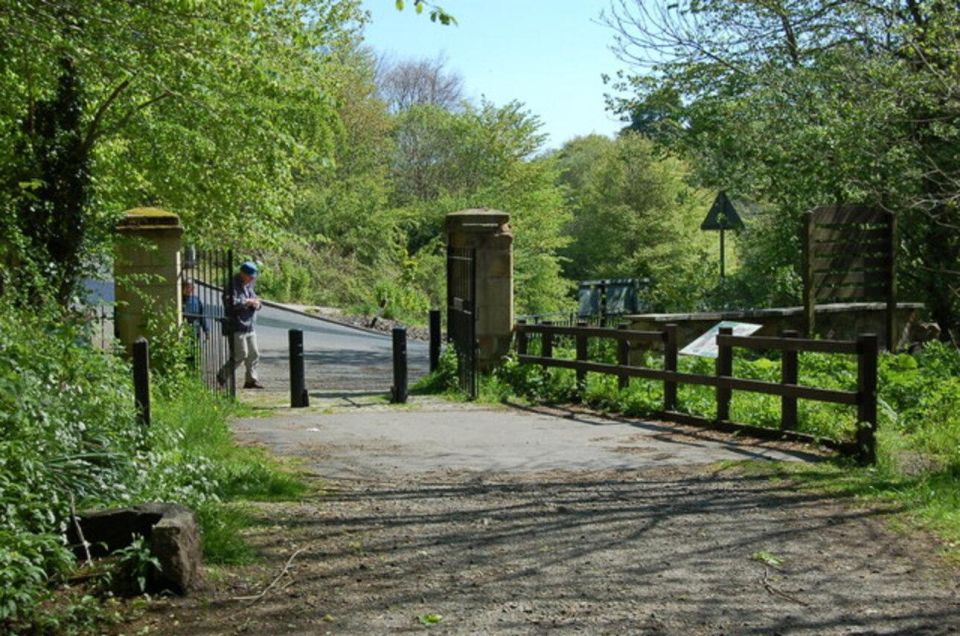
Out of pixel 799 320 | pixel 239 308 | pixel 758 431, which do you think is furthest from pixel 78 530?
pixel 799 320

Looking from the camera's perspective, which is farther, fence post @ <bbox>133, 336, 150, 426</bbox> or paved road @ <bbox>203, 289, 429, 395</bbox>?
paved road @ <bbox>203, 289, 429, 395</bbox>

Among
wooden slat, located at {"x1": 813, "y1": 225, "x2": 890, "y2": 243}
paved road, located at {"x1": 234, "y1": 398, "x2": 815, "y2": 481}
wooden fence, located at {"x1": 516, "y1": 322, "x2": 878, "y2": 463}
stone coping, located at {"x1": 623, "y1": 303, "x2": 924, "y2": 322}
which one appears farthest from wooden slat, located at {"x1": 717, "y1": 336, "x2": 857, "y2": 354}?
wooden slat, located at {"x1": 813, "y1": 225, "x2": 890, "y2": 243}

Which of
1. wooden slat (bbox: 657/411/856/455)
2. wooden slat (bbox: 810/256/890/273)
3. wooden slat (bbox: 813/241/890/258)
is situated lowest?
wooden slat (bbox: 657/411/856/455)

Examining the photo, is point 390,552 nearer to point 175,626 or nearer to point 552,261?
point 175,626

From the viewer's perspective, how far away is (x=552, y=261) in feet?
132

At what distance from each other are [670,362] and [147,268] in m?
6.21

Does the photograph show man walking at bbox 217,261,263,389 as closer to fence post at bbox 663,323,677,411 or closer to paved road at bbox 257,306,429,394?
paved road at bbox 257,306,429,394

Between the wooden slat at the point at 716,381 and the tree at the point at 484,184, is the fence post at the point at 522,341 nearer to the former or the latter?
the wooden slat at the point at 716,381

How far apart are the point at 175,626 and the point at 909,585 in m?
3.91

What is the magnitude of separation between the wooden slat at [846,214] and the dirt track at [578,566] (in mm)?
7815

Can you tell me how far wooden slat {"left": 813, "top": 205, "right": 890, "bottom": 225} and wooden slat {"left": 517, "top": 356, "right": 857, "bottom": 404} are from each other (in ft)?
13.1

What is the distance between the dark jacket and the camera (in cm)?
1486

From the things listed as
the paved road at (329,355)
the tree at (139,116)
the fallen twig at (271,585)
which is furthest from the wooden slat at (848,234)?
the fallen twig at (271,585)

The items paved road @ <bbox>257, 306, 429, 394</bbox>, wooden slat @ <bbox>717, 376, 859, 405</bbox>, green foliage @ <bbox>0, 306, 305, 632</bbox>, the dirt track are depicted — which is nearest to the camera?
green foliage @ <bbox>0, 306, 305, 632</bbox>
